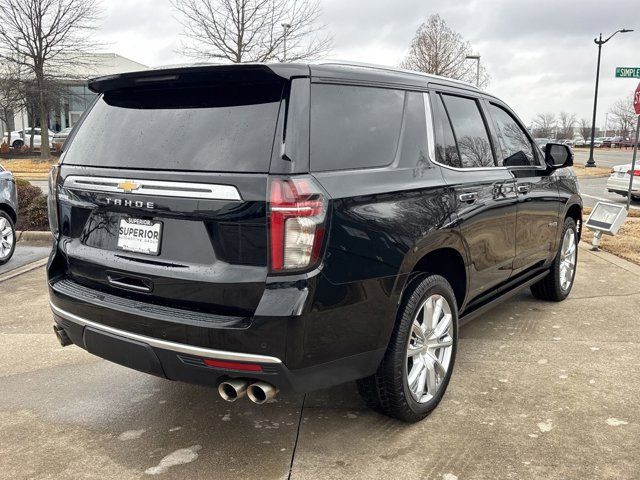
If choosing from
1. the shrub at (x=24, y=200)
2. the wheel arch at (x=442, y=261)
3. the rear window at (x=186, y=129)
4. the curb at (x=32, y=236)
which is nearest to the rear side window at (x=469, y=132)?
the wheel arch at (x=442, y=261)

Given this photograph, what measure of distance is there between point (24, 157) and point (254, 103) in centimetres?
3397

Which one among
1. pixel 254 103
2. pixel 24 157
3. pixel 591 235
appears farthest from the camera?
pixel 24 157

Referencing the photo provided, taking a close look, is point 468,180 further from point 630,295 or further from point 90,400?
point 630,295

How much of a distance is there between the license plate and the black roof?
2.25 ft

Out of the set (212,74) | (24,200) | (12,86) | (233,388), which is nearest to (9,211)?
(24,200)

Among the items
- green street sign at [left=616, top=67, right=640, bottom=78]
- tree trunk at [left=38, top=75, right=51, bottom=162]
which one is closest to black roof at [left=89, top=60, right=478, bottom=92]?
green street sign at [left=616, top=67, right=640, bottom=78]

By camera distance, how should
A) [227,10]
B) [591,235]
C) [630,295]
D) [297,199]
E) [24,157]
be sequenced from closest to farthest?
[297,199] → [630,295] → [591,235] → [227,10] → [24,157]

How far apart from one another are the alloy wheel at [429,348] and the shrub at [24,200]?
24.5 ft

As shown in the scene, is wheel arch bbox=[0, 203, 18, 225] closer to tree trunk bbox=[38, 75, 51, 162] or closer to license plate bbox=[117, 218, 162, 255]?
license plate bbox=[117, 218, 162, 255]

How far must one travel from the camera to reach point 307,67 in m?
2.59

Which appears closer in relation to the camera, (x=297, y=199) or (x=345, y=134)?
(x=297, y=199)

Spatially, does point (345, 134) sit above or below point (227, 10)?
below

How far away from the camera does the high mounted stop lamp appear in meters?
7.48

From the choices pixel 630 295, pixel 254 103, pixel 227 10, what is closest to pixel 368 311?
pixel 254 103
